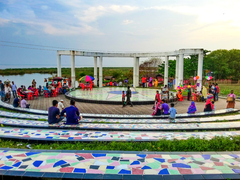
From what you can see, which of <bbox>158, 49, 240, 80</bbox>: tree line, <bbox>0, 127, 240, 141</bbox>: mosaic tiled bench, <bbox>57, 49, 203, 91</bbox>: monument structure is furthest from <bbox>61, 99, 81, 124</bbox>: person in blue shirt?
<bbox>158, 49, 240, 80</bbox>: tree line

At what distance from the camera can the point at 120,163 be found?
3.94m

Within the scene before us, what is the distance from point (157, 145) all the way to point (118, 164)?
5.28ft

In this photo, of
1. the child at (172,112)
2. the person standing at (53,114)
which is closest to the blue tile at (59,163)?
the person standing at (53,114)

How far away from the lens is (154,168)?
12.3ft

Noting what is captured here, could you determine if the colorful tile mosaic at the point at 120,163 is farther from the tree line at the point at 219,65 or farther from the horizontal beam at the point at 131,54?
the tree line at the point at 219,65

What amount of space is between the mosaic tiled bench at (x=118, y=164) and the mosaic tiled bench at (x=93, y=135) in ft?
3.48

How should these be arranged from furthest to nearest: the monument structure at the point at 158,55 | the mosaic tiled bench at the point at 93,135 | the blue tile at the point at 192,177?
the monument structure at the point at 158,55, the mosaic tiled bench at the point at 93,135, the blue tile at the point at 192,177

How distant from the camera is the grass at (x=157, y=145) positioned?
4.97 m

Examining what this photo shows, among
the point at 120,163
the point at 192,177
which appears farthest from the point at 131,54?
the point at 192,177

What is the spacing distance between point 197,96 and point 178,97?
57.8 inches

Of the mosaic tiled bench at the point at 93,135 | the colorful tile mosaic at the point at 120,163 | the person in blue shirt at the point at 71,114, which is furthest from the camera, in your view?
the person in blue shirt at the point at 71,114

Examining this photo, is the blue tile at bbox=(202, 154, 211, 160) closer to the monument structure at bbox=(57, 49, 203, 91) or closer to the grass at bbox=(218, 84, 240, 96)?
the monument structure at bbox=(57, 49, 203, 91)

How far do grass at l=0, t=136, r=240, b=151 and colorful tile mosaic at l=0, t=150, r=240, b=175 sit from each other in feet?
1.83

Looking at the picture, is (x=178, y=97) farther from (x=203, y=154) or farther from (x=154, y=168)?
(x=154, y=168)
